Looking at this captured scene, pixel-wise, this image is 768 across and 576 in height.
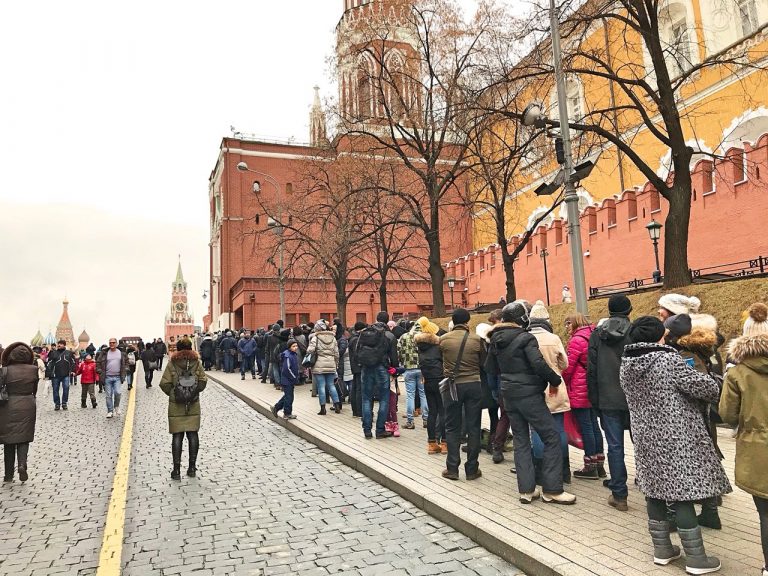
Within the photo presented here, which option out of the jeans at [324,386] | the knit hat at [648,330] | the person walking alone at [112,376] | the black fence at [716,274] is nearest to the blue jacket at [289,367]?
the jeans at [324,386]

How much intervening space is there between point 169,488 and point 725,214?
2096 centimetres

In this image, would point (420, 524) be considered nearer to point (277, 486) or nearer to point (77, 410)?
point (277, 486)

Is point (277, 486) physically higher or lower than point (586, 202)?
lower

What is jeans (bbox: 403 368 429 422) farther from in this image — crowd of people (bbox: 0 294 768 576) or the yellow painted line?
the yellow painted line

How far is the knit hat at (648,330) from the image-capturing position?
4.23m

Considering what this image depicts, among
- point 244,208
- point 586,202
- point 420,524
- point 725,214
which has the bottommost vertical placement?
point 420,524

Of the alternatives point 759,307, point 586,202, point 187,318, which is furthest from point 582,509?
point 187,318

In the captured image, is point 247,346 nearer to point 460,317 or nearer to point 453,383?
point 460,317

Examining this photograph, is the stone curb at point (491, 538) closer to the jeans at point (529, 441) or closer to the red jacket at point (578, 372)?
the jeans at point (529, 441)

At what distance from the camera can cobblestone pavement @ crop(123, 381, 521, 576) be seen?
4.54 meters

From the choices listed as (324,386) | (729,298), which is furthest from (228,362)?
(729,298)

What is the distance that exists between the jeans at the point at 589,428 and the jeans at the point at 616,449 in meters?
0.83

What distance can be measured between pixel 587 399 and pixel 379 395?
3.94 meters

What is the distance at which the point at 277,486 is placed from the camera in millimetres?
6988
